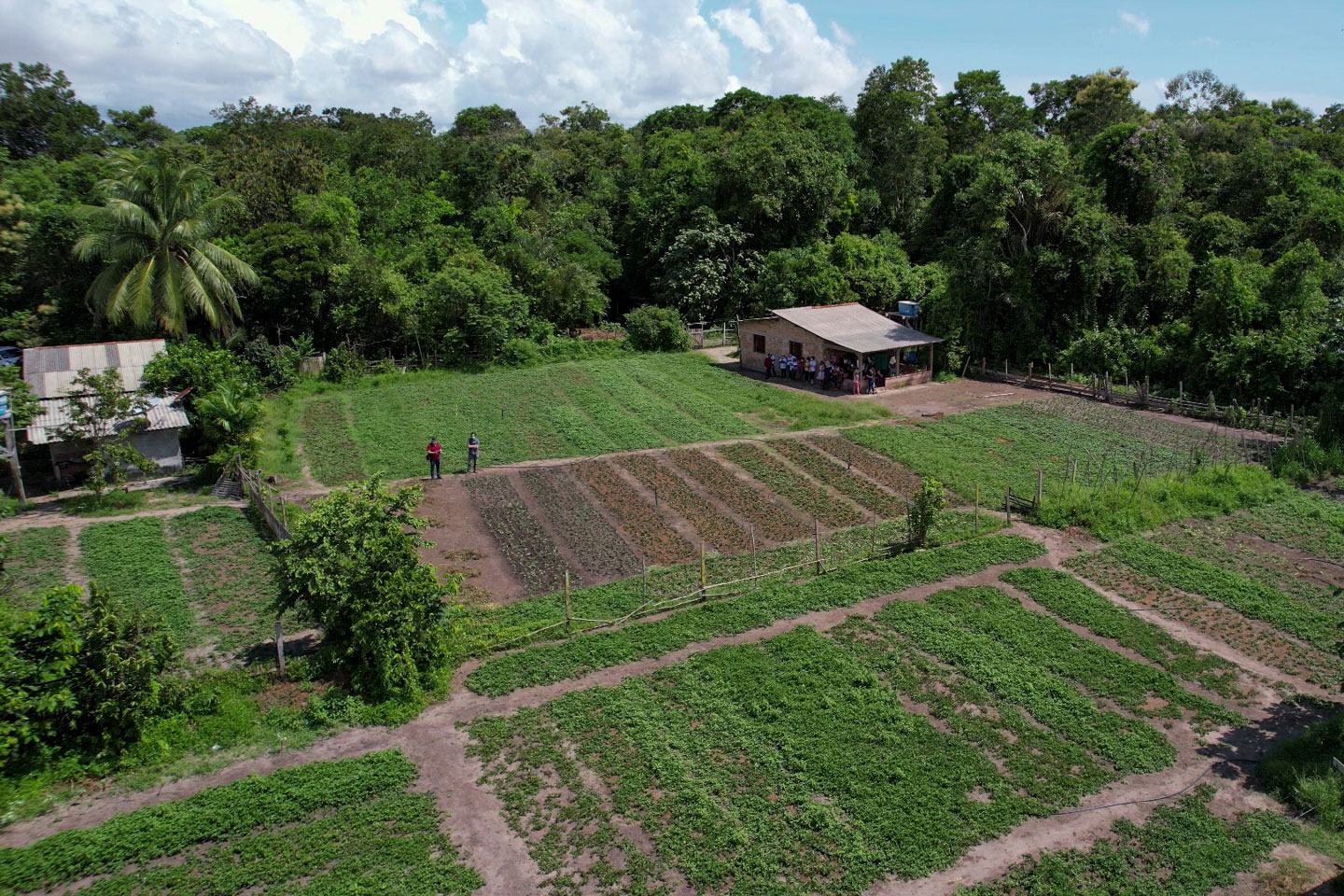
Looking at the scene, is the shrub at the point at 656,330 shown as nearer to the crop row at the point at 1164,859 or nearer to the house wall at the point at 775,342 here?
the house wall at the point at 775,342

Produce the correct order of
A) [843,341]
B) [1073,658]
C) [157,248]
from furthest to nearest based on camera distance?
1. [843,341]
2. [157,248]
3. [1073,658]

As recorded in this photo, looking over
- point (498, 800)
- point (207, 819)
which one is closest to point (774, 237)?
point (498, 800)

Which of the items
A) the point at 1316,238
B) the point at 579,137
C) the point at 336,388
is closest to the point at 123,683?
the point at 336,388

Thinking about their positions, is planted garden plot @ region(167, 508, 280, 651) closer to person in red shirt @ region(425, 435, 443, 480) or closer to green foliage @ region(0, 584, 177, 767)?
green foliage @ region(0, 584, 177, 767)

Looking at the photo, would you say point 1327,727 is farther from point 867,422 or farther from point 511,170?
point 511,170

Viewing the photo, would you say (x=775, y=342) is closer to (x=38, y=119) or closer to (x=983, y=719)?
(x=983, y=719)

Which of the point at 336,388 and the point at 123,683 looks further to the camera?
the point at 336,388

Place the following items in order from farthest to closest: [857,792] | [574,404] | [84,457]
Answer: [574,404], [84,457], [857,792]
